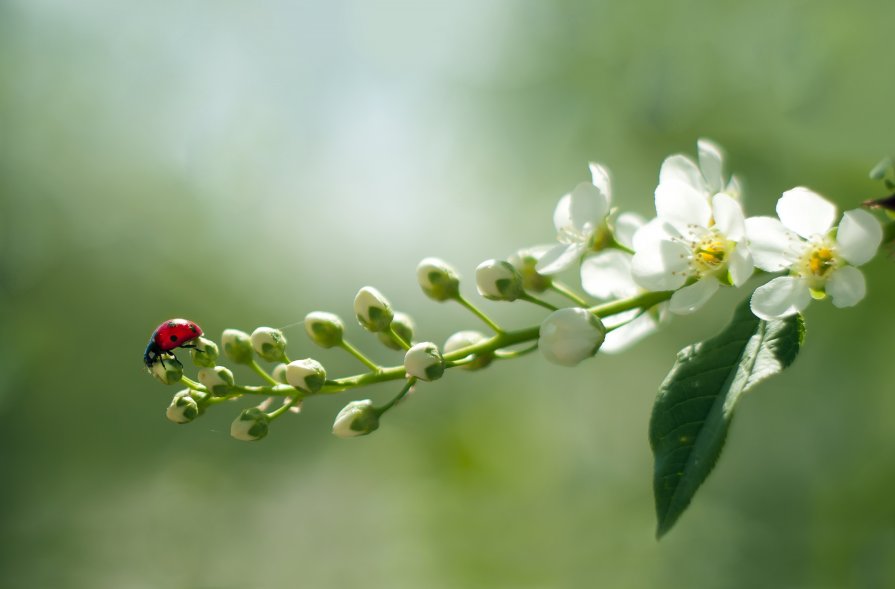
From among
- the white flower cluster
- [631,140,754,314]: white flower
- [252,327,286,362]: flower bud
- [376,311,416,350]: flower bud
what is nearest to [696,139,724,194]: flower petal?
the white flower cluster

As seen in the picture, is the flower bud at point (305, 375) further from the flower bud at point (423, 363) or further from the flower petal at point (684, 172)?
the flower petal at point (684, 172)

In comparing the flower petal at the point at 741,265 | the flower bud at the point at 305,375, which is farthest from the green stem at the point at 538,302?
the flower bud at the point at 305,375

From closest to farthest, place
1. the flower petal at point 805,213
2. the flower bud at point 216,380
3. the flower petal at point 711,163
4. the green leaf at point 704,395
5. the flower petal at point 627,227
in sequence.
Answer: the green leaf at point 704,395 → the flower petal at point 805,213 → the flower bud at point 216,380 → the flower petal at point 711,163 → the flower petal at point 627,227

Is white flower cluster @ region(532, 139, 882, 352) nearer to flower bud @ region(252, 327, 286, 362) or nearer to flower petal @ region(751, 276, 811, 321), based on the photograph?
flower petal @ region(751, 276, 811, 321)

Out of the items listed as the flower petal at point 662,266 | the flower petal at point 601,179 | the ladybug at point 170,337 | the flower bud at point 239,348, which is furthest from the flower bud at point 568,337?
the ladybug at point 170,337

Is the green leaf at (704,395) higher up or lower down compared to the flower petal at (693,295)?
lower down

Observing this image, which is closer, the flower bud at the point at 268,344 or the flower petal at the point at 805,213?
the flower petal at the point at 805,213

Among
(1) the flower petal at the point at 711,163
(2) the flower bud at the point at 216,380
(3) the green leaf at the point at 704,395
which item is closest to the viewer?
(3) the green leaf at the point at 704,395

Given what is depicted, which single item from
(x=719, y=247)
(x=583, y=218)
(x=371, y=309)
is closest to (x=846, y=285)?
(x=719, y=247)

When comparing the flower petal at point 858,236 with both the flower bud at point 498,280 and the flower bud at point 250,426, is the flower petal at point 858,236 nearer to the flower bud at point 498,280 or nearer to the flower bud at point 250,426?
the flower bud at point 498,280
